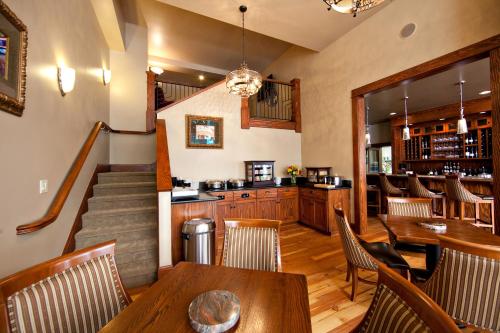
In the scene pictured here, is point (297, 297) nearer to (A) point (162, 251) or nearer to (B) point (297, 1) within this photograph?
(A) point (162, 251)

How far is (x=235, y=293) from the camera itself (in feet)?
3.27

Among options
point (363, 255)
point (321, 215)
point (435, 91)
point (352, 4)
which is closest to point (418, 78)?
point (352, 4)

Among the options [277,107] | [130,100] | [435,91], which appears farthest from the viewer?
[277,107]

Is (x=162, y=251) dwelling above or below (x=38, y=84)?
below

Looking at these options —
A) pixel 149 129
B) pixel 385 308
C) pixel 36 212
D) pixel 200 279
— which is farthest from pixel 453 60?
pixel 149 129

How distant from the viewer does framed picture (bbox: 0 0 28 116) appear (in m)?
1.40

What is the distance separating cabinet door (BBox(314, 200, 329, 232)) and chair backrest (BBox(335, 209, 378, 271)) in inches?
76.7

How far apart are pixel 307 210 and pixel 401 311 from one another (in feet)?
12.9

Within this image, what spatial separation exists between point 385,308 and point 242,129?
4302 millimetres

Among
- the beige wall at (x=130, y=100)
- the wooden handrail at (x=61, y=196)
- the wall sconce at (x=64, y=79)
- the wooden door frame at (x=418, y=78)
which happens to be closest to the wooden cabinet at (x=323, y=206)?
the wooden door frame at (x=418, y=78)

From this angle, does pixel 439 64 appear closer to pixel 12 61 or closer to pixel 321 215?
pixel 321 215

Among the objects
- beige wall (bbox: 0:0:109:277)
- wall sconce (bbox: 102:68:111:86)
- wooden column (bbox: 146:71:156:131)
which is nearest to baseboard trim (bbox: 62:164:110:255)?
beige wall (bbox: 0:0:109:277)

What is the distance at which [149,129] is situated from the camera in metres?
4.82

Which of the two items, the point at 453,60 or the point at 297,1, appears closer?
the point at 453,60
